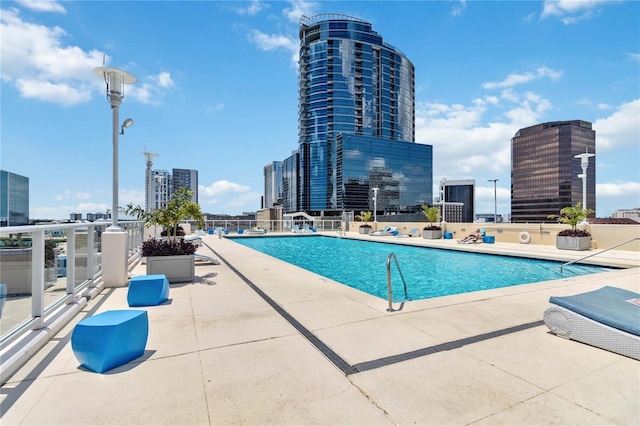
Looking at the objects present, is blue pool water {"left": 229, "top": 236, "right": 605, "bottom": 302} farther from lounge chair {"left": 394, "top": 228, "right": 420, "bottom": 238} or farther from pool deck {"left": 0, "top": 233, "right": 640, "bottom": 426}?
lounge chair {"left": 394, "top": 228, "right": 420, "bottom": 238}

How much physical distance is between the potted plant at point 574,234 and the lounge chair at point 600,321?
12371 millimetres

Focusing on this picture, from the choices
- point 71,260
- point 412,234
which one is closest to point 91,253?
point 71,260

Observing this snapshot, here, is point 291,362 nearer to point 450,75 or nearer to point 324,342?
point 324,342

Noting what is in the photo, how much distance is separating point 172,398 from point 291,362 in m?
1.08

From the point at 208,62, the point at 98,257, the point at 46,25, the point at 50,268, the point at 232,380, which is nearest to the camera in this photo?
the point at 232,380

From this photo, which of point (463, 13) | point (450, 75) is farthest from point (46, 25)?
point (450, 75)

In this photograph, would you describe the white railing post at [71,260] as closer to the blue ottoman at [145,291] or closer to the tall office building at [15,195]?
the blue ottoman at [145,291]

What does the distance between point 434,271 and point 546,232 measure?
30.4 feet

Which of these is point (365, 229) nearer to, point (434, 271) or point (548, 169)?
point (434, 271)

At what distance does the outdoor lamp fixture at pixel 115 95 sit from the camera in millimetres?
6539

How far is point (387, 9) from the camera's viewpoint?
17922 millimetres

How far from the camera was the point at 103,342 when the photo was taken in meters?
2.88

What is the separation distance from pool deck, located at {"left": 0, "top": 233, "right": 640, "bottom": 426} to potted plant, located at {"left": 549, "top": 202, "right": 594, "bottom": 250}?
12230mm

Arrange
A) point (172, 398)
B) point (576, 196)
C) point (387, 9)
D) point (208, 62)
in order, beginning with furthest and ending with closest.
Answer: point (576, 196) < point (387, 9) < point (208, 62) < point (172, 398)
